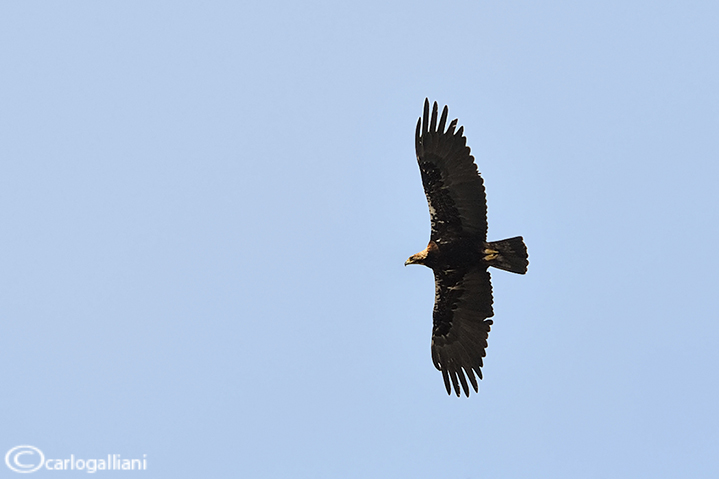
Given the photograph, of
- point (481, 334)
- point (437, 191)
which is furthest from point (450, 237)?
point (481, 334)

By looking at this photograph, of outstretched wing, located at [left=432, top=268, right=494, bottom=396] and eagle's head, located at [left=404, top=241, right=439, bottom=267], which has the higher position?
eagle's head, located at [left=404, top=241, right=439, bottom=267]

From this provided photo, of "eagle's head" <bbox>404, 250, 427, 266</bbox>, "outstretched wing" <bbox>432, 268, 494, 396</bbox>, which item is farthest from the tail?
"eagle's head" <bbox>404, 250, 427, 266</bbox>

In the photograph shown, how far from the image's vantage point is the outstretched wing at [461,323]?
20.6 metres

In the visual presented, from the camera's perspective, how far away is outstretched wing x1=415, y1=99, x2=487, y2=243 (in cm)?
1891

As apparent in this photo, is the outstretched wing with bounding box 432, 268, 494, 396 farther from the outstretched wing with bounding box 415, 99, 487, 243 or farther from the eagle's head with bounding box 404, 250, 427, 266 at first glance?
the outstretched wing with bounding box 415, 99, 487, 243

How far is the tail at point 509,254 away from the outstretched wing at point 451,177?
342 millimetres

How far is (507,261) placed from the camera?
19.5 meters

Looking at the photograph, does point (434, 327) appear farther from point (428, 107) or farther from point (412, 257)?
point (428, 107)

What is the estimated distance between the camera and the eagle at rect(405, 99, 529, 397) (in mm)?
18984

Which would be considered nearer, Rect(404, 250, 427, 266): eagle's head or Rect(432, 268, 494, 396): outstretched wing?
Rect(404, 250, 427, 266): eagle's head

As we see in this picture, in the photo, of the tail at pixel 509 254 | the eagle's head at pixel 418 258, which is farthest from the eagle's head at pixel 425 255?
the tail at pixel 509 254

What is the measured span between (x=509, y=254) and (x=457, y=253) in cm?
116

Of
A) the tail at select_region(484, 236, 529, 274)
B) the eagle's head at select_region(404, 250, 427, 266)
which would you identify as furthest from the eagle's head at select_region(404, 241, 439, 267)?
the tail at select_region(484, 236, 529, 274)

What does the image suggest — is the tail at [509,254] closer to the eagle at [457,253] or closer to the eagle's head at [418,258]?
the eagle at [457,253]
